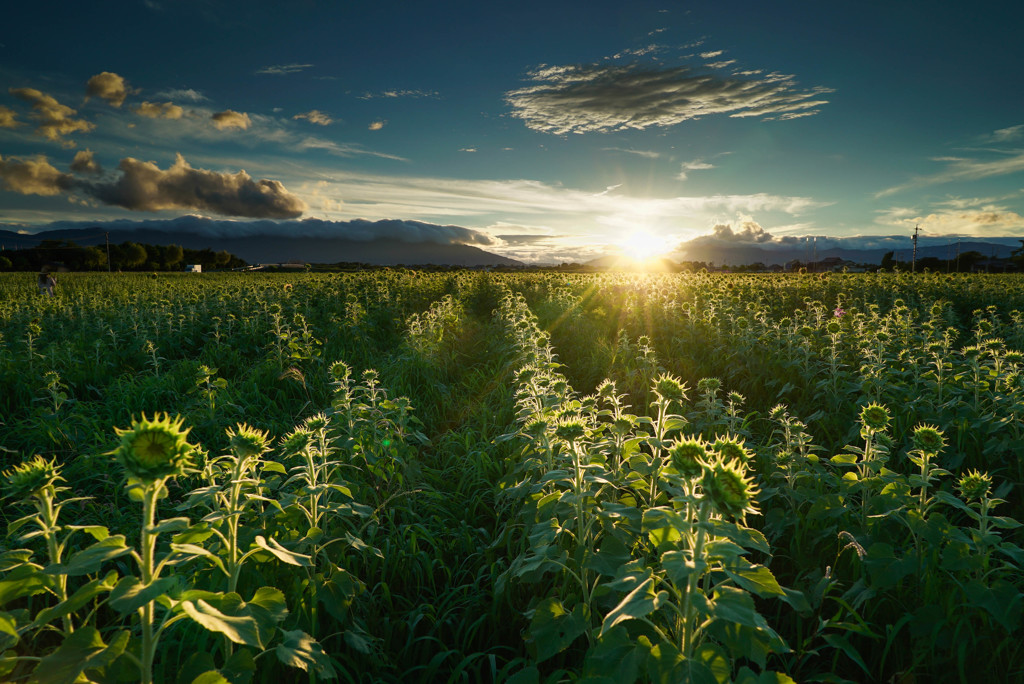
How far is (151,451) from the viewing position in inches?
68.7

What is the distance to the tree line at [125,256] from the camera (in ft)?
314

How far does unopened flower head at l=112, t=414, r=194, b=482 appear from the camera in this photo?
1.72m

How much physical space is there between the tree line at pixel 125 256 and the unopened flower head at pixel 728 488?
11144cm

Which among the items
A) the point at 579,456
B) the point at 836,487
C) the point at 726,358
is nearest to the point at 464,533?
the point at 579,456

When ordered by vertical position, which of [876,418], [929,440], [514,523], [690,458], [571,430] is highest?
[690,458]

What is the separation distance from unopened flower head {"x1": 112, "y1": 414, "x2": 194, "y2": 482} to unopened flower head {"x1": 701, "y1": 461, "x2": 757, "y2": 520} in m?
1.79

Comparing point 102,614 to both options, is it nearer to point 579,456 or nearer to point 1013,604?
point 579,456

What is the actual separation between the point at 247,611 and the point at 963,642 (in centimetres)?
365

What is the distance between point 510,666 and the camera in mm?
3049

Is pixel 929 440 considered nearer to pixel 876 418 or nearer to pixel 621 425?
pixel 876 418

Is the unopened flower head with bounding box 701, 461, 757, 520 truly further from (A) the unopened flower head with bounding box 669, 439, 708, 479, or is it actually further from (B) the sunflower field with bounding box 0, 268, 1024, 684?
(A) the unopened flower head with bounding box 669, 439, 708, 479

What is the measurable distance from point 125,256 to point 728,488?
133 metres

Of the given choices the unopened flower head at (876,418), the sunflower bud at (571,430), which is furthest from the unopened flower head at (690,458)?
the unopened flower head at (876,418)

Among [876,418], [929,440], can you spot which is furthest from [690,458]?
[929,440]
